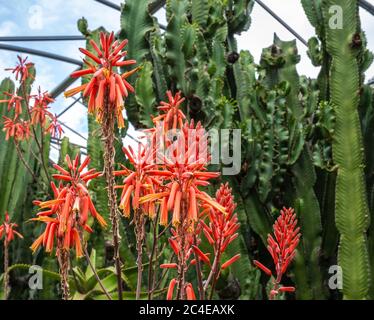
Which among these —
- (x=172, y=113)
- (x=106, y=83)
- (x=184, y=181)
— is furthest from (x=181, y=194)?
(x=172, y=113)

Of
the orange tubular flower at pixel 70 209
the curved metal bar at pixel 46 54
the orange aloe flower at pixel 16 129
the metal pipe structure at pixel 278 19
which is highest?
the curved metal bar at pixel 46 54

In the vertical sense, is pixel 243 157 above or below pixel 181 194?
above

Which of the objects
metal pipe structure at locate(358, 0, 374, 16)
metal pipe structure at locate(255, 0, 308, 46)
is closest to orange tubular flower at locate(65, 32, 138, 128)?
metal pipe structure at locate(358, 0, 374, 16)

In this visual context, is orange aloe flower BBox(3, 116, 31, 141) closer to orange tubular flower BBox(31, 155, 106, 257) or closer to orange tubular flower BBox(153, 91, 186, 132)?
orange tubular flower BBox(153, 91, 186, 132)

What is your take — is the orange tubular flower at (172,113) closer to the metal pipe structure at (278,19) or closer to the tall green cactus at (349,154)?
the tall green cactus at (349,154)

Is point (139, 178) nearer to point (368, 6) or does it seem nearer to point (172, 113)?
point (172, 113)

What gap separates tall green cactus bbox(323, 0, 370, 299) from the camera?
3.14 m

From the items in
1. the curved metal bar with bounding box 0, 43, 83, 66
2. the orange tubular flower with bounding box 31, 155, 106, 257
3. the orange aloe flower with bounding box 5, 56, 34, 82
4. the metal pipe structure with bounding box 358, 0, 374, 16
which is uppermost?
the curved metal bar with bounding box 0, 43, 83, 66

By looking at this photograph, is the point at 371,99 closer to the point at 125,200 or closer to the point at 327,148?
the point at 327,148

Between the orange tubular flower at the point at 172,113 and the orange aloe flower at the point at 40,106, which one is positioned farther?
the orange aloe flower at the point at 40,106

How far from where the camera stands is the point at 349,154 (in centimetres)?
335

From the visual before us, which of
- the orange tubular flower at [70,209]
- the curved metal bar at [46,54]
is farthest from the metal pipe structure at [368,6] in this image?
the orange tubular flower at [70,209]

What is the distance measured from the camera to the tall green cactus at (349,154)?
314 cm

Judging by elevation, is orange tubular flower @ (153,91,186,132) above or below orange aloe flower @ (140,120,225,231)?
above
